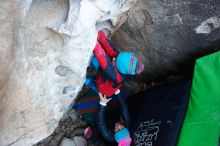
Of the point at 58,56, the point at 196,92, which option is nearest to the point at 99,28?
the point at 58,56

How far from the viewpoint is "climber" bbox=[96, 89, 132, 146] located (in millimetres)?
1403

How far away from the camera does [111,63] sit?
4.00 feet

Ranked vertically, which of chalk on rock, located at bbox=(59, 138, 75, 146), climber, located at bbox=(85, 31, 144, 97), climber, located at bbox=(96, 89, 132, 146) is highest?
climber, located at bbox=(85, 31, 144, 97)

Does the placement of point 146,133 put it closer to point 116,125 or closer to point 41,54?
point 116,125

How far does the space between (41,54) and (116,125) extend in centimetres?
58

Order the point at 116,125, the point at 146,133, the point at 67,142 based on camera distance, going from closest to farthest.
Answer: the point at 146,133 → the point at 116,125 → the point at 67,142

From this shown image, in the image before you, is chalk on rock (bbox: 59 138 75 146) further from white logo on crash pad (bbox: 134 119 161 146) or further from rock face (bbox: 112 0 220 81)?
rock face (bbox: 112 0 220 81)

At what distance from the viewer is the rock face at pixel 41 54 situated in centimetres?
89

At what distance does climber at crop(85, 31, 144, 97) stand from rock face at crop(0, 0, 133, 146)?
0.08 meters

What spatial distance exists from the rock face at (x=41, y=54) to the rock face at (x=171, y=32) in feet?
0.37

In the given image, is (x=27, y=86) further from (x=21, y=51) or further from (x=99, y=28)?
(x=99, y=28)

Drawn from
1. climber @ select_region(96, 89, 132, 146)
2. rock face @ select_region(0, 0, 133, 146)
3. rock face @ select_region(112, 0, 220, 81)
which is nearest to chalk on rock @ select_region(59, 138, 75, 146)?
climber @ select_region(96, 89, 132, 146)

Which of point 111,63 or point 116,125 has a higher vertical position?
point 111,63

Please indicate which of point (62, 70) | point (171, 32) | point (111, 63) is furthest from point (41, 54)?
point (171, 32)
